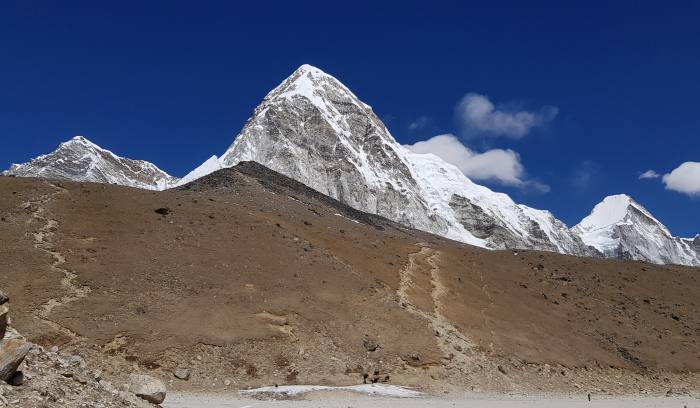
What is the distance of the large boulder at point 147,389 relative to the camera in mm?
19500

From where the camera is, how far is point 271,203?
7562cm

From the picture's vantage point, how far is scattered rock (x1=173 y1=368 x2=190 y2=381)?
3164 cm

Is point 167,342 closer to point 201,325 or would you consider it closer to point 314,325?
point 201,325

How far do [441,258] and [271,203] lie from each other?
79.4ft

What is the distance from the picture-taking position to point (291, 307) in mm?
39750

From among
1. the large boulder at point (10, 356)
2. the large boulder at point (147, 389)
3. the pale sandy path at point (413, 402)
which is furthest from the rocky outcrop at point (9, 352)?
the pale sandy path at point (413, 402)

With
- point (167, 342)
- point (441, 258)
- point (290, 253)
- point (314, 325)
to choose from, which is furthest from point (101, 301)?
point (441, 258)

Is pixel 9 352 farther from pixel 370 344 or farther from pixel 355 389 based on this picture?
pixel 370 344

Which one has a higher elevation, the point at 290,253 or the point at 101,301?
the point at 290,253

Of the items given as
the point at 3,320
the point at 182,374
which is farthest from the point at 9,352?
the point at 182,374

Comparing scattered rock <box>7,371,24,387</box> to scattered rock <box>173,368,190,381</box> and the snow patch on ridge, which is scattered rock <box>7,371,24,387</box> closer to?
the snow patch on ridge

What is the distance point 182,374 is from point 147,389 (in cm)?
1261

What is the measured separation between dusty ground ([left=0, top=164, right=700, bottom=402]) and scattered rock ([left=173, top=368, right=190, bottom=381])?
1.00ft

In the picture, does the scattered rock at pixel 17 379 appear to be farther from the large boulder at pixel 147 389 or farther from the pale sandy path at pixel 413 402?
the pale sandy path at pixel 413 402
